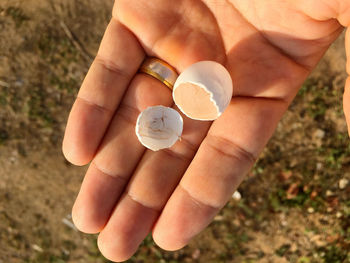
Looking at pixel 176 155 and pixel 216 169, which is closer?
pixel 216 169

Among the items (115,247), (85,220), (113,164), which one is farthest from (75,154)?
(115,247)

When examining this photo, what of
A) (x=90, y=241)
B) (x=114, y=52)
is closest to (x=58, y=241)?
(x=90, y=241)

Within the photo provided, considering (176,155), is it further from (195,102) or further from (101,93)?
(101,93)

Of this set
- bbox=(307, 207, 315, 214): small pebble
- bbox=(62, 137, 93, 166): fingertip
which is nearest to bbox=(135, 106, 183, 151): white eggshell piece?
bbox=(62, 137, 93, 166): fingertip

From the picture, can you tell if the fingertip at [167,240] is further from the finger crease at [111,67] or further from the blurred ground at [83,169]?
the blurred ground at [83,169]

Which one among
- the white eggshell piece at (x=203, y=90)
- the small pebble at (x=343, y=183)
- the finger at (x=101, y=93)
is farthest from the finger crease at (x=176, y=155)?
the small pebble at (x=343, y=183)

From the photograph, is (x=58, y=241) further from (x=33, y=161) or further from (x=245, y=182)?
(x=245, y=182)
